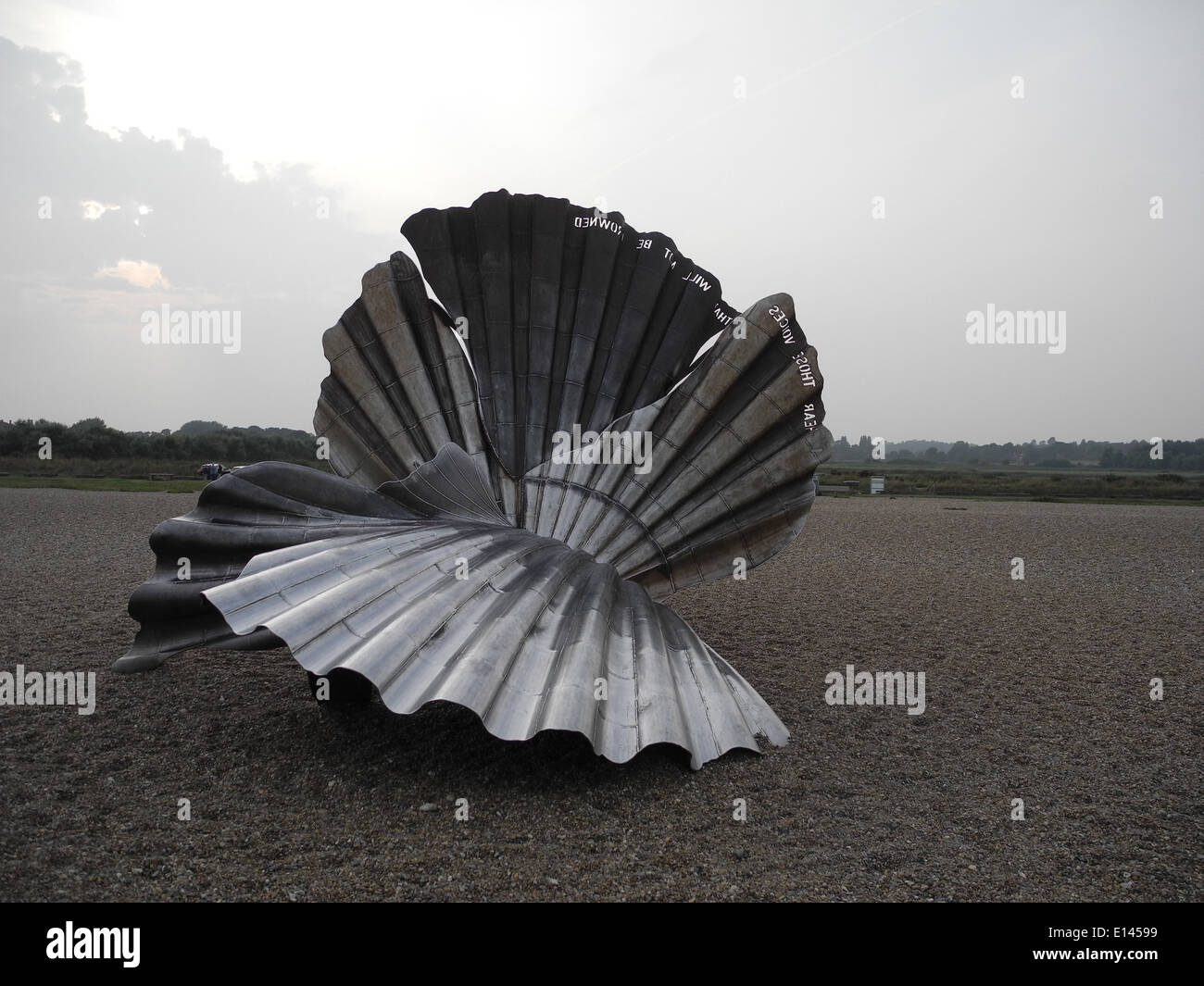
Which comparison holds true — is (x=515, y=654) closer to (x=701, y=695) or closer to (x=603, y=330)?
(x=701, y=695)

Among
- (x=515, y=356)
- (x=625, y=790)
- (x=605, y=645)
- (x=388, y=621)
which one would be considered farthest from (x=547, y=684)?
(x=515, y=356)

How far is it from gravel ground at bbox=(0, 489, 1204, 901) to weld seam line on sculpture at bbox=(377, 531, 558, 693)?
810 millimetres

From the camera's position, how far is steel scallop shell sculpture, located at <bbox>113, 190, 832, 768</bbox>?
501 cm

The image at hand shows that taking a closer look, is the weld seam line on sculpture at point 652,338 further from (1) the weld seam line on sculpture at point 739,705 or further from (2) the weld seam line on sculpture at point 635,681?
(1) the weld seam line on sculpture at point 739,705

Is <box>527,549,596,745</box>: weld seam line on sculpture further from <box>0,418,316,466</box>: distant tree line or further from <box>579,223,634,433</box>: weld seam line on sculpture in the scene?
<box>0,418,316,466</box>: distant tree line

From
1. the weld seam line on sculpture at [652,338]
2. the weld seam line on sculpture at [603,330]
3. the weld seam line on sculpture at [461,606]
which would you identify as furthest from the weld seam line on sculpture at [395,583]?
the weld seam line on sculpture at [652,338]

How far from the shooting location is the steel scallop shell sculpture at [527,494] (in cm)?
501

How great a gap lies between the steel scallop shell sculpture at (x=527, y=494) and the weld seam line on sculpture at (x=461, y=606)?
0.05 feet

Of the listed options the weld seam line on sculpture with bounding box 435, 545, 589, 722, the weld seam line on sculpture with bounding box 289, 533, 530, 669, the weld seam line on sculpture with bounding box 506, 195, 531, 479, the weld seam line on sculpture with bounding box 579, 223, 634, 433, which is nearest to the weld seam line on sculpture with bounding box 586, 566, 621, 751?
the weld seam line on sculpture with bounding box 435, 545, 589, 722

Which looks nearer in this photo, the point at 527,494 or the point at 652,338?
the point at 527,494

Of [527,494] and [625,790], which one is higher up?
[527,494]

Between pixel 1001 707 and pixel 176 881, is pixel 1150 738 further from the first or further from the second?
pixel 176 881

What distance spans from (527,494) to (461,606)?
2.59 meters

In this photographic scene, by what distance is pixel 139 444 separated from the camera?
1817 inches
